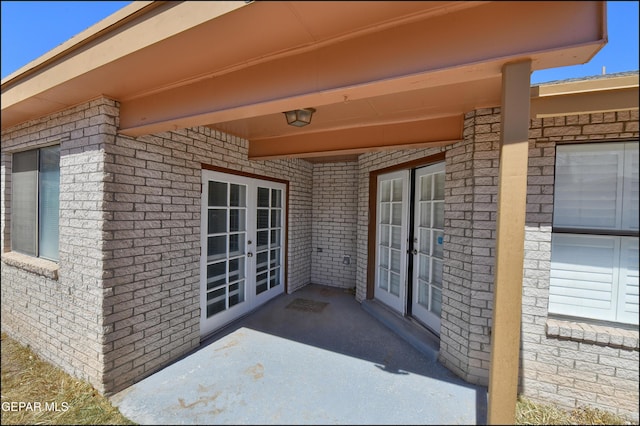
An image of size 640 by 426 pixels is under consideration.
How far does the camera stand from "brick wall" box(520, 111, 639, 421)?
205 centimetres

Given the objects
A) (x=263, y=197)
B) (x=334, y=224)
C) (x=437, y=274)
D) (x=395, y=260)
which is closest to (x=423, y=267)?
(x=437, y=274)

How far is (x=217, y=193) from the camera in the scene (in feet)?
11.7

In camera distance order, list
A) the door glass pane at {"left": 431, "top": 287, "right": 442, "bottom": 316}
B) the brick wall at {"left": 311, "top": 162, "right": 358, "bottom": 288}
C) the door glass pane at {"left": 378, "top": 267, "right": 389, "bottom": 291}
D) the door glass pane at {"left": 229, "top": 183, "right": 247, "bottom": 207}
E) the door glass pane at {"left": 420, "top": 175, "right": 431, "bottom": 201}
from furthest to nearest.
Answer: the brick wall at {"left": 311, "top": 162, "right": 358, "bottom": 288}
the door glass pane at {"left": 378, "top": 267, "right": 389, "bottom": 291}
the door glass pane at {"left": 229, "top": 183, "right": 247, "bottom": 207}
the door glass pane at {"left": 420, "top": 175, "right": 431, "bottom": 201}
the door glass pane at {"left": 431, "top": 287, "right": 442, "bottom": 316}

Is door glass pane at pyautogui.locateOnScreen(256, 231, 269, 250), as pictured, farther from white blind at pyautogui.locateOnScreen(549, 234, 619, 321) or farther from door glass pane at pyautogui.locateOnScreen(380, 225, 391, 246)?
white blind at pyautogui.locateOnScreen(549, 234, 619, 321)

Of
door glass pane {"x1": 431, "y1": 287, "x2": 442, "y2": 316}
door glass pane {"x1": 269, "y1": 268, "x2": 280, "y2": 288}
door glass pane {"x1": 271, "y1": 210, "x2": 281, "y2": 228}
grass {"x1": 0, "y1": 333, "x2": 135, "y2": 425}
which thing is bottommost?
grass {"x1": 0, "y1": 333, "x2": 135, "y2": 425}

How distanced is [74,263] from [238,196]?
200 centimetres

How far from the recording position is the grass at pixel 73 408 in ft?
6.89

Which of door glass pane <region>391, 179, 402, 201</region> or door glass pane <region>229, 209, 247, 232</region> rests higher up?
door glass pane <region>391, 179, 402, 201</region>

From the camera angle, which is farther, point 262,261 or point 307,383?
point 262,261

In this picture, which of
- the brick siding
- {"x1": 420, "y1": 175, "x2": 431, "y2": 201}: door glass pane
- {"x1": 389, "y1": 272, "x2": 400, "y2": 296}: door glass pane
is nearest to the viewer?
the brick siding

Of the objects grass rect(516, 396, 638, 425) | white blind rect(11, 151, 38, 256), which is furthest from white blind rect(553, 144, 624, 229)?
white blind rect(11, 151, 38, 256)

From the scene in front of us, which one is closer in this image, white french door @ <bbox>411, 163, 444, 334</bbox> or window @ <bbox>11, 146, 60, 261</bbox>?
window @ <bbox>11, 146, 60, 261</bbox>

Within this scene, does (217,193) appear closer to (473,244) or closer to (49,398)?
(49,398)

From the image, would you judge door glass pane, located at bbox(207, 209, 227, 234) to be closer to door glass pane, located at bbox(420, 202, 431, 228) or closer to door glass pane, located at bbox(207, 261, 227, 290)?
door glass pane, located at bbox(207, 261, 227, 290)
